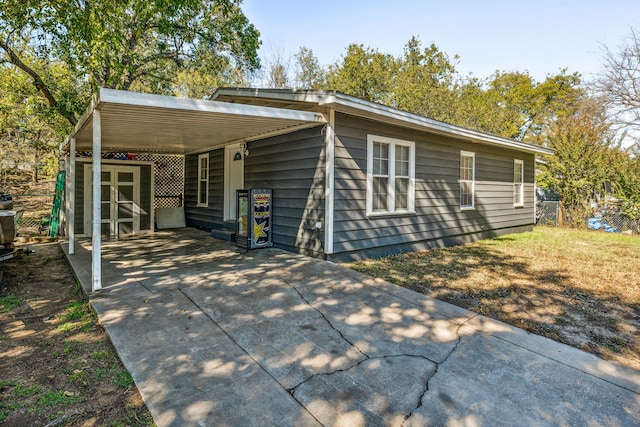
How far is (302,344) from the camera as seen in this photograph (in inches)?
116

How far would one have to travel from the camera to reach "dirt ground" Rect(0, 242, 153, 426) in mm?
2100

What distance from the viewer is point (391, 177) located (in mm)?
6699

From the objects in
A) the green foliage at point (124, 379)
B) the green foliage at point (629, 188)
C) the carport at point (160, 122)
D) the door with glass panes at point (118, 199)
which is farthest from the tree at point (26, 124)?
the green foliage at point (629, 188)

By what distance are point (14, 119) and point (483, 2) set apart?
16208mm

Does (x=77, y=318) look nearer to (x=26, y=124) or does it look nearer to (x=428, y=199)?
(x=428, y=199)

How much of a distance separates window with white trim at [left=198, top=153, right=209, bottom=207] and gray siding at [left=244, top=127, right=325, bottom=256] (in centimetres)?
305

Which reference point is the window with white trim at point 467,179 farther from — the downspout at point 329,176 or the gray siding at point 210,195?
the gray siding at point 210,195

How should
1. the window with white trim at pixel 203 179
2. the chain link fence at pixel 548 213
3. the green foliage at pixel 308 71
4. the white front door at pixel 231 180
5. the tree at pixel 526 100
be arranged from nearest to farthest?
the white front door at pixel 231 180 < the window with white trim at pixel 203 179 < the chain link fence at pixel 548 213 < the green foliage at pixel 308 71 < the tree at pixel 526 100

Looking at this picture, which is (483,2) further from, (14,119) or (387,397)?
(14,119)

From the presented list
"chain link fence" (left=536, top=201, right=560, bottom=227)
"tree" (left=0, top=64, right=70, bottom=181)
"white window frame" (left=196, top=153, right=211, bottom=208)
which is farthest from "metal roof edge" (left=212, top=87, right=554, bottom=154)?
"tree" (left=0, top=64, right=70, bottom=181)

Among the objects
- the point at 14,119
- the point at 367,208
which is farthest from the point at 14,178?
the point at 367,208

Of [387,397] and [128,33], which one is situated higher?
[128,33]

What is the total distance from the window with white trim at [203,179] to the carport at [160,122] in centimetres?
215

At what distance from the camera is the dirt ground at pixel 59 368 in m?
2.10
